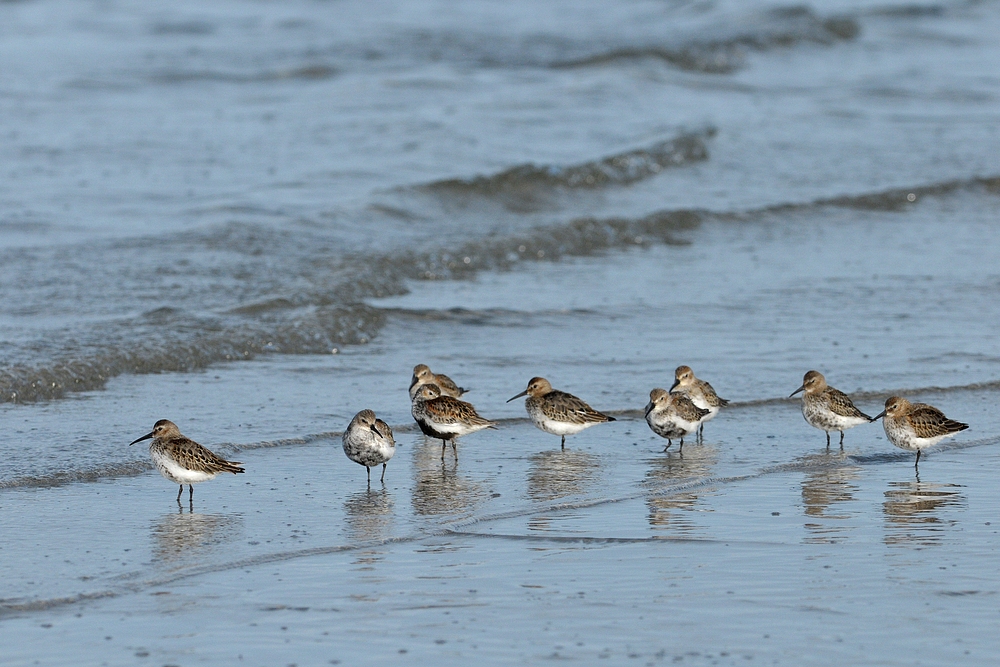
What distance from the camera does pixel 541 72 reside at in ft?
96.0

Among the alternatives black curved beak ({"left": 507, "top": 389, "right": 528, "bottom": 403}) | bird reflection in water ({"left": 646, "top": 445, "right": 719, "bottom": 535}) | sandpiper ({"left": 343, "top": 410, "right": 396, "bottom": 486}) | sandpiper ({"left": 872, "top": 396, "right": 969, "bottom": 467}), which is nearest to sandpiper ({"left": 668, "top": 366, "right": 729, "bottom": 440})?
bird reflection in water ({"left": 646, "top": 445, "right": 719, "bottom": 535})

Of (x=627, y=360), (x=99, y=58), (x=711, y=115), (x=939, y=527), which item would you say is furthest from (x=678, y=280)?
(x=99, y=58)

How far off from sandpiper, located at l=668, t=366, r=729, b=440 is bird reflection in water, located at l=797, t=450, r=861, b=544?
0.82 meters

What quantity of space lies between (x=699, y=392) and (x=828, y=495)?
5.60 feet

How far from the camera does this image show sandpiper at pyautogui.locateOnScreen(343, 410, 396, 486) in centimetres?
826

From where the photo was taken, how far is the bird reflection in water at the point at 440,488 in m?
7.79

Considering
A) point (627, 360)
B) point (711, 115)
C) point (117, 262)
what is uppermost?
point (711, 115)

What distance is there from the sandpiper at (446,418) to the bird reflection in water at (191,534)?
1.69 meters

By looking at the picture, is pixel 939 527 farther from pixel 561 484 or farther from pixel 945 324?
pixel 945 324

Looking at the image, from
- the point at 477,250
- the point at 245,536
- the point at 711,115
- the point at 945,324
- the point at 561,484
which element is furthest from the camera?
the point at 711,115

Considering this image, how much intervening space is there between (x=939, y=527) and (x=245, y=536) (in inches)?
135

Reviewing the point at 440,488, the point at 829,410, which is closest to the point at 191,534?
the point at 440,488

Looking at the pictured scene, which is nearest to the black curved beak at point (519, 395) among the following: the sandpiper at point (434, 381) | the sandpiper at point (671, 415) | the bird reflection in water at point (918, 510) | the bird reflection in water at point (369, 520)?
the sandpiper at point (434, 381)

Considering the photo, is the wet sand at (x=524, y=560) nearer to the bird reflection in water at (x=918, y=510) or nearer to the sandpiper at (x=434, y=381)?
the bird reflection in water at (x=918, y=510)
